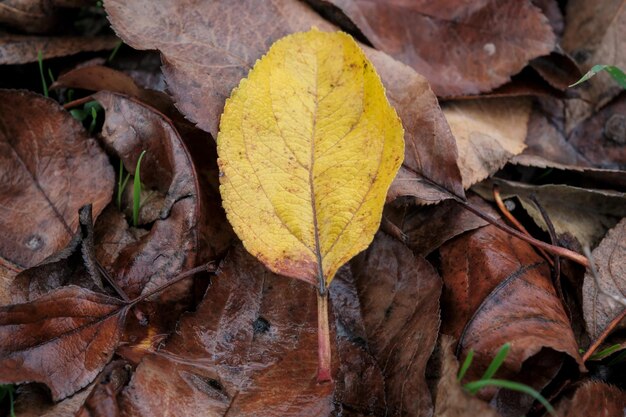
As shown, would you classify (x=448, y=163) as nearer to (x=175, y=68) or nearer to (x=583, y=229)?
(x=583, y=229)

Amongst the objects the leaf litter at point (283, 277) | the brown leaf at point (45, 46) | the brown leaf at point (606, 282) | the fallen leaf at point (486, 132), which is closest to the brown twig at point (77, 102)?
the leaf litter at point (283, 277)

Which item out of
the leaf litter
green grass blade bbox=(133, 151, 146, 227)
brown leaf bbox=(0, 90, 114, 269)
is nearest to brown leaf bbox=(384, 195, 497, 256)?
the leaf litter

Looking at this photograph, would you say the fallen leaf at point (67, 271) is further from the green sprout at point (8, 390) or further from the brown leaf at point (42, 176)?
the green sprout at point (8, 390)

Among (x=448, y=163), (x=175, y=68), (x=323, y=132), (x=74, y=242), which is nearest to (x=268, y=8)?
(x=175, y=68)

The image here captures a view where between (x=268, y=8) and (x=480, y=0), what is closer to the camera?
(x=268, y=8)

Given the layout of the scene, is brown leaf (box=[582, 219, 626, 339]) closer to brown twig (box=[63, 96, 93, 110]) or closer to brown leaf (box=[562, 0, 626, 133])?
brown leaf (box=[562, 0, 626, 133])

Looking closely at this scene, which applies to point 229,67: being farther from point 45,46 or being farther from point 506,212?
point 506,212

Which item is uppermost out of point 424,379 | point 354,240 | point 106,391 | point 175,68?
→ point 175,68
